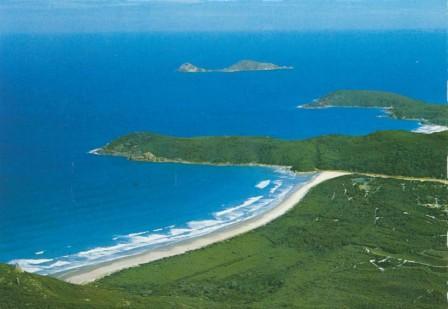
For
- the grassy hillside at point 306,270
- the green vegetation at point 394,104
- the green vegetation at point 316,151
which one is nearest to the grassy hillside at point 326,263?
the grassy hillside at point 306,270

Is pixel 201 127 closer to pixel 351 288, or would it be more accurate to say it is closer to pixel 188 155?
pixel 188 155

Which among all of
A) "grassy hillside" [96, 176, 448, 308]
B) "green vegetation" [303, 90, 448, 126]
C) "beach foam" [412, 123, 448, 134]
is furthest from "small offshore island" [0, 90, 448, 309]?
"green vegetation" [303, 90, 448, 126]

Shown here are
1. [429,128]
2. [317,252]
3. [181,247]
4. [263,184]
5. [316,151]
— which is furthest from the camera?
[429,128]

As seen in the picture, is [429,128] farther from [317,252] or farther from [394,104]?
[317,252]

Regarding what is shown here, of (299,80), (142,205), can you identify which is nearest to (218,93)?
(299,80)

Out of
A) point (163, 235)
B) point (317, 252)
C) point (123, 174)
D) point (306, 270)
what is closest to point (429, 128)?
point (123, 174)

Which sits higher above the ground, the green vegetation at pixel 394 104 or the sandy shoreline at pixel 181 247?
the green vegetation at pixel 394 104

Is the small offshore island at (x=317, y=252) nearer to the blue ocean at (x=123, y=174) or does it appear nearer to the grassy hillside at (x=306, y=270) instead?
the grassy hillside at (x=306, y=270)
